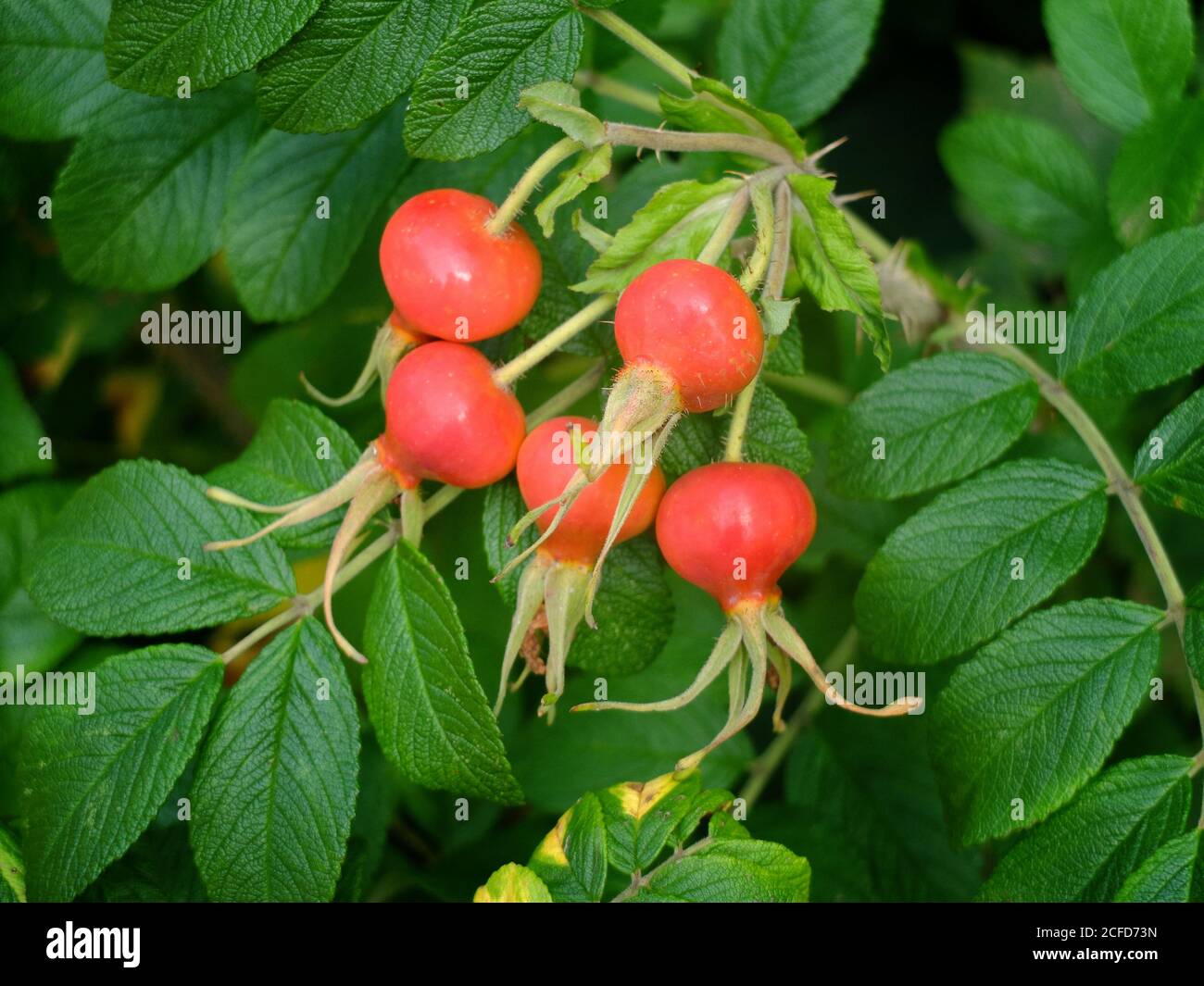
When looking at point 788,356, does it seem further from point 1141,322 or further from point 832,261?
point 1141,322

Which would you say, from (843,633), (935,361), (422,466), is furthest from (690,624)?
(422,466)

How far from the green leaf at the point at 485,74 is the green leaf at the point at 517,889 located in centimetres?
96

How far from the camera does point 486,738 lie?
1.49 meters

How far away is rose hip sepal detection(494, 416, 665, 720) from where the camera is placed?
1.42 m

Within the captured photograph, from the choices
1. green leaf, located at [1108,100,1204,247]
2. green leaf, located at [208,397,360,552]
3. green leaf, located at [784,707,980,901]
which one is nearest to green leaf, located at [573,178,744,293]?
green leaf, located at [208,397,360,552]

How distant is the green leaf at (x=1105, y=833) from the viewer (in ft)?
4.86

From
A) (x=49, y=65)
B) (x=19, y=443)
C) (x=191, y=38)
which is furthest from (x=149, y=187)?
(x=19, y=443)

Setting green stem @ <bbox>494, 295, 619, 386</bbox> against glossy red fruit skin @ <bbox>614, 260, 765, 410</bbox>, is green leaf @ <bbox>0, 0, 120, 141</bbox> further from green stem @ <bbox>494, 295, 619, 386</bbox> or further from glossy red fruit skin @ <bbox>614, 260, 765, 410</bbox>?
glossy red fruit skin @ <bbox>614, 260, 765, 410</bbox>

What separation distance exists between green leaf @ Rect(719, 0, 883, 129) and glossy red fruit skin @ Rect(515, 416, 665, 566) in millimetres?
964

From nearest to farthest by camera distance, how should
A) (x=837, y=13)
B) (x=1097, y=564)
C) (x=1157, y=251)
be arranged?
(x=1157, y=251) → (x=837, y=13) → (x=1097, y=564)

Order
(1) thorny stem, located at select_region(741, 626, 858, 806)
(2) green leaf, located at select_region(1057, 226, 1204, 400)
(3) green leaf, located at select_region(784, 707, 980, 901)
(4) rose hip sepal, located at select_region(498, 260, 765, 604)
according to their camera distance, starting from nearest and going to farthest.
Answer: (4) rose hip sepal, located at select_region(498, 260, 765, 604) → (2) green leaf, located at select_region(1057, 226, 1204, 400) → (3) green leaf, located at select_region(784, 707, 980, 901) → (1) thorny stem, located at select_region(741, 626, 858, 806)

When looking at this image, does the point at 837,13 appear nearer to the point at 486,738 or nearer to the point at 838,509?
the point at 838,509

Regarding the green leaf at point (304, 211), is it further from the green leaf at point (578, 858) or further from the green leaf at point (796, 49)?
the green leaf at point (578, 858)
